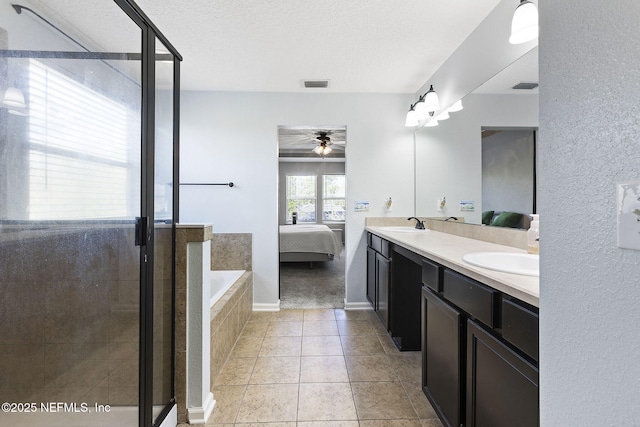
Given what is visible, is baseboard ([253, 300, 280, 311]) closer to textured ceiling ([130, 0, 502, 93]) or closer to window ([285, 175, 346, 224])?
textured ceiling ([130, 0, 502, 93])

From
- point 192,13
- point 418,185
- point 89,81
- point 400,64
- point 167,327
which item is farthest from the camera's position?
point 418,185

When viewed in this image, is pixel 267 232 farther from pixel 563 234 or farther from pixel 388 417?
pixel 563 234

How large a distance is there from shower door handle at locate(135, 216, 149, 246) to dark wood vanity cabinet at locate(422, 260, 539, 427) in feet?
4.26

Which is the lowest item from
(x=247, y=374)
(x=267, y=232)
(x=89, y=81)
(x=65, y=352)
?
(x=247, y=374)

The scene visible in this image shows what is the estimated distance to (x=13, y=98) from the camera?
742 mm

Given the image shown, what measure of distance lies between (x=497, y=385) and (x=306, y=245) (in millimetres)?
4294

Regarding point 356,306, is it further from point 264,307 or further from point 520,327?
point 520,327

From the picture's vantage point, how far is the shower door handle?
1.23 m

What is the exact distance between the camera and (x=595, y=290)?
60 cm

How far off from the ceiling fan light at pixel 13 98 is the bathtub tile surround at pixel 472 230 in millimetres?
2151

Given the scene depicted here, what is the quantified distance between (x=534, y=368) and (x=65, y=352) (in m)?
1.35

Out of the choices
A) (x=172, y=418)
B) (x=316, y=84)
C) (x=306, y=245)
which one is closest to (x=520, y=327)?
(x=172, y=418)

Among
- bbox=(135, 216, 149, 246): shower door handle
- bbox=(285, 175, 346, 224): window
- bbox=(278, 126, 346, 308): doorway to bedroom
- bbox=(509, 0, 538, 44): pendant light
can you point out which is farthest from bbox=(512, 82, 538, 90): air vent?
bbox=(285, 175, 346, 224): window

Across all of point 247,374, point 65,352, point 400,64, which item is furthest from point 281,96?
point 65,352
